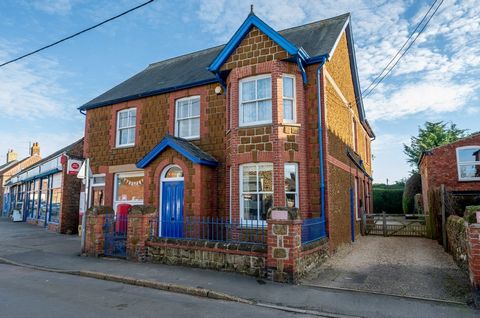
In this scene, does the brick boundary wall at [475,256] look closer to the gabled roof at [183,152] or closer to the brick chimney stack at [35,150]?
the gabled roof at [183,152]

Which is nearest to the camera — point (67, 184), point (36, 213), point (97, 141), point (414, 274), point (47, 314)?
point (47, 314)

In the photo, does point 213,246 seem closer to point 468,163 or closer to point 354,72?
point 354,72

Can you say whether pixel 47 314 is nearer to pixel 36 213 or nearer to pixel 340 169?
pixel 340 169

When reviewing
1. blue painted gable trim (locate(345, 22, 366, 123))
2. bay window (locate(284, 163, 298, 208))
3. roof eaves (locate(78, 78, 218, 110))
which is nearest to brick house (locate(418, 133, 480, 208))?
blue painted gable trim (locate(345, 22, 366, 123))

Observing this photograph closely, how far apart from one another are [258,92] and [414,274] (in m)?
7.19

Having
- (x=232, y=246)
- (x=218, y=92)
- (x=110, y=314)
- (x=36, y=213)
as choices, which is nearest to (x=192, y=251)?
(x=232, y=246)

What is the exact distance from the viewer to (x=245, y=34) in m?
12.1

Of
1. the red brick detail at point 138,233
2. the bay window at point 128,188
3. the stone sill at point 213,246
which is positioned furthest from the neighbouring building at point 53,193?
the stone sill at point 213,246

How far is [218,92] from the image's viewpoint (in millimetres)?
13273

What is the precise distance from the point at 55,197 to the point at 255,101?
14.9 metres

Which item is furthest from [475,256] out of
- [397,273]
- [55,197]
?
[55,197]

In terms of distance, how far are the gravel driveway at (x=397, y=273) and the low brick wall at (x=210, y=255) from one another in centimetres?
131

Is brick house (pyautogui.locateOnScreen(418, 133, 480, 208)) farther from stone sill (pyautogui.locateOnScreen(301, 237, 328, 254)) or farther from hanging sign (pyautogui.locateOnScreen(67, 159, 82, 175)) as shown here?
hanging sign (pyautogui.locateOnScreen(67, 159, 82, 175))

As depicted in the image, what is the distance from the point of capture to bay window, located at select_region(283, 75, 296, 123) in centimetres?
1140
